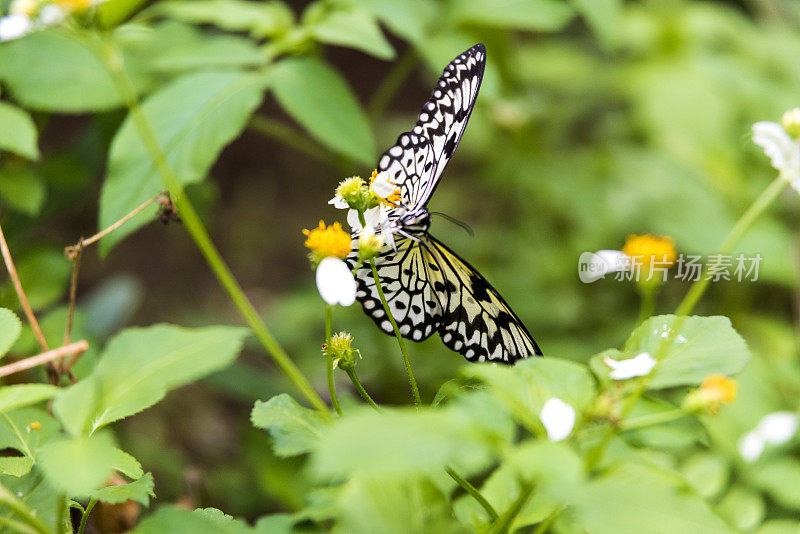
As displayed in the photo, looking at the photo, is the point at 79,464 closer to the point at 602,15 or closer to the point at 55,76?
the point at 55,76

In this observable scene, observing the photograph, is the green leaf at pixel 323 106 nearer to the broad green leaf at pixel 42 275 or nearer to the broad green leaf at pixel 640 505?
the broad green leaf at pixel 42 275

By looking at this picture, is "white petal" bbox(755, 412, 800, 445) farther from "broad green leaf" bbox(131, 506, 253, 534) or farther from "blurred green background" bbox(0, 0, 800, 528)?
"broad green leaf" bbox(131, 506, 253, 534)

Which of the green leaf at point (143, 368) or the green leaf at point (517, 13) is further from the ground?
the green leaf at point (517, 13)

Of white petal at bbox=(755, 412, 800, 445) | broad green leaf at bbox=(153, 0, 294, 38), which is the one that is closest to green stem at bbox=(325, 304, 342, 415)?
broad green leaf at bbox=(153, 0, 294, 38)

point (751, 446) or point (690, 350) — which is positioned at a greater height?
point (690, 350)

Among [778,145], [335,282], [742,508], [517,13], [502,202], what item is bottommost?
[742,508]

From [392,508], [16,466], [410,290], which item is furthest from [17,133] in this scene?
[392,508]

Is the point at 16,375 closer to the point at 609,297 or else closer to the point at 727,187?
the point at 609,297

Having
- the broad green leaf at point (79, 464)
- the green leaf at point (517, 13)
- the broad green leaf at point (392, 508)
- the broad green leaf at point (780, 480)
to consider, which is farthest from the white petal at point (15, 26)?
the broad green leaf at point (780, 480)
